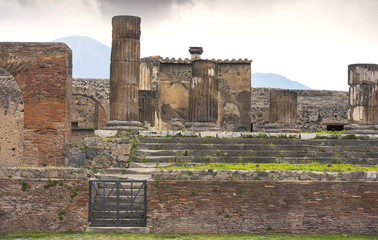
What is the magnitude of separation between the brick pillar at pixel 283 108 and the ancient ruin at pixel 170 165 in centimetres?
3

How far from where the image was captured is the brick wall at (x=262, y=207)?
25.6ft

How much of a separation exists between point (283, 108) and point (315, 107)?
816 centimetres

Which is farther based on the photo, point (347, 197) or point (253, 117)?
point (253, 117)

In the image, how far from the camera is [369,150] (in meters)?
11.4

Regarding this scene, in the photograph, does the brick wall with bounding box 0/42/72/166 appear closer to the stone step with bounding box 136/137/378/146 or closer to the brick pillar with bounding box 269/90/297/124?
the stone step with bounding box 136/137/378/146

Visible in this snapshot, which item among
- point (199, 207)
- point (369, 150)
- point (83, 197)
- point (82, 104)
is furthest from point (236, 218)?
point (82, 104)

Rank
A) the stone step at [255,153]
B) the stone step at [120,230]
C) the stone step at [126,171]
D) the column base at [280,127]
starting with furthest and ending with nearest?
the column base at [280,127] → the stone step at [255,153] → the stone step at [126,171] → the stone step at [120,230]

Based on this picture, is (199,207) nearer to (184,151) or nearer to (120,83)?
(184,151)

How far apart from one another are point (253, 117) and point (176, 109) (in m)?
3.32

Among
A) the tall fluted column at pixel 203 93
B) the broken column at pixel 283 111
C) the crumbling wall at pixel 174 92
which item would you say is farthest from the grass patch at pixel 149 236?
the crumbling wall at pixel 174 92

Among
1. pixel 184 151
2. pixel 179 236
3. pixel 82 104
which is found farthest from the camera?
pixel 82 104

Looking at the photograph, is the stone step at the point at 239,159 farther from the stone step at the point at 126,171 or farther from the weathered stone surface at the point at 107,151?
the stone step at the point at 126,171

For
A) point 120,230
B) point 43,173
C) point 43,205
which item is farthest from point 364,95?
point 43,205

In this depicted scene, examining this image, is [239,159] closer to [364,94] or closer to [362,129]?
[362,129]
